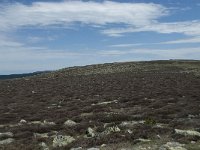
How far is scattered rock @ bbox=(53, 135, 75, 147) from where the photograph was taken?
17106mm

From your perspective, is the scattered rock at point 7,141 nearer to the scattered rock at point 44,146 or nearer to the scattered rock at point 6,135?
the scattered rock at point 6,135

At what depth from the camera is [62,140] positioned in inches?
696

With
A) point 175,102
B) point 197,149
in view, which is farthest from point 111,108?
point 197,149

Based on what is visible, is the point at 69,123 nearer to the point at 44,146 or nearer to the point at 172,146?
the point at 44,146

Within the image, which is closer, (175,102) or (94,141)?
(94,141)

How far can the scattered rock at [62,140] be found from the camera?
1711 cm

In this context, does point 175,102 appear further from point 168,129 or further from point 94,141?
point 94,141

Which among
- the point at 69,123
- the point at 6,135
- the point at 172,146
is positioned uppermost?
the point at 172,146

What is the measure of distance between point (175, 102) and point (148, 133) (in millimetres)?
16227

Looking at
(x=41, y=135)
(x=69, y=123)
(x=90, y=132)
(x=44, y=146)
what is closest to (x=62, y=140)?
(x=44, y=146)

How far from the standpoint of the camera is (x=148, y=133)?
17938 millimetres

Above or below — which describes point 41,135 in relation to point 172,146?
below

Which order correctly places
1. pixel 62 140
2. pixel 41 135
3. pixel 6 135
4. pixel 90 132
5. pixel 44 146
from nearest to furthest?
pixel 44 146 → pixel 62 140 → pixel 90 132 → pixel 6 135 → pixel 41 135

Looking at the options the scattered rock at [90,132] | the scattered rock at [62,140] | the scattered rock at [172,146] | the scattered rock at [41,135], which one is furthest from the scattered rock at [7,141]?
the scattered rock at [172,146]
